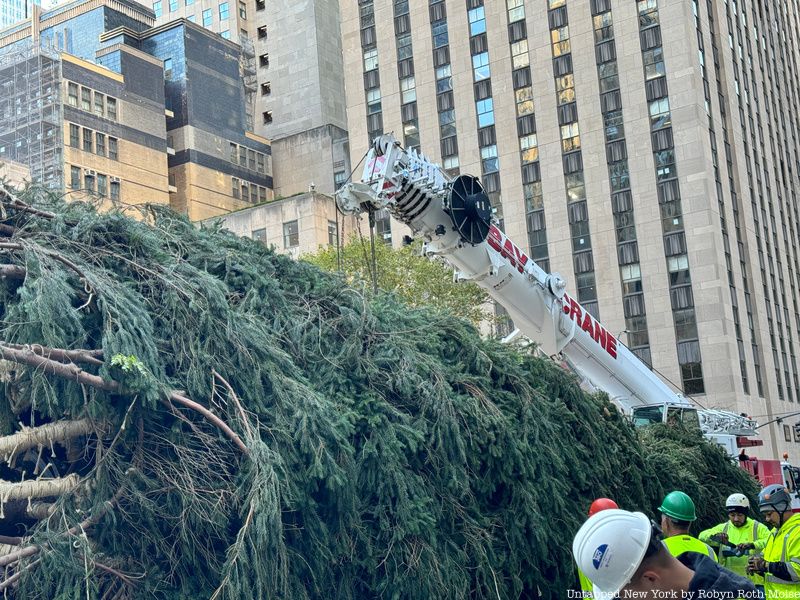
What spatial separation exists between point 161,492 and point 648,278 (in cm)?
4893

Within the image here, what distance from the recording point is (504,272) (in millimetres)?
15102

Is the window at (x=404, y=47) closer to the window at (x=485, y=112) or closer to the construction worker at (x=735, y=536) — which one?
the window at (x=485, y=112)

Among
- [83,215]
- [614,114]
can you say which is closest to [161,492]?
[83,215]

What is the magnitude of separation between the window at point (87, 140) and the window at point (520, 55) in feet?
89.3

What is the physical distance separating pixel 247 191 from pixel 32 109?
19.2 m

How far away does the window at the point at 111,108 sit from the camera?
216 feet

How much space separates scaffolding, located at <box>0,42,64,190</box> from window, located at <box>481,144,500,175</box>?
83.2 feet

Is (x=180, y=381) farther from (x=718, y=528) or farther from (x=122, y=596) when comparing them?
(x=718, y=528)

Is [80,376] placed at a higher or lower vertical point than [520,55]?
lower

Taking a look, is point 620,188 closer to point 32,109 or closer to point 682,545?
point 32,109

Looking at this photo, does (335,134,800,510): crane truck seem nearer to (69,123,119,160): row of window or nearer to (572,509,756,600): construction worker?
(572,509,756,600): construction worker

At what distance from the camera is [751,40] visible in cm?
6538

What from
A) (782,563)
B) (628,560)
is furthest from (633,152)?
(628,560)

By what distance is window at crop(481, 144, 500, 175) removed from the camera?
196ft
